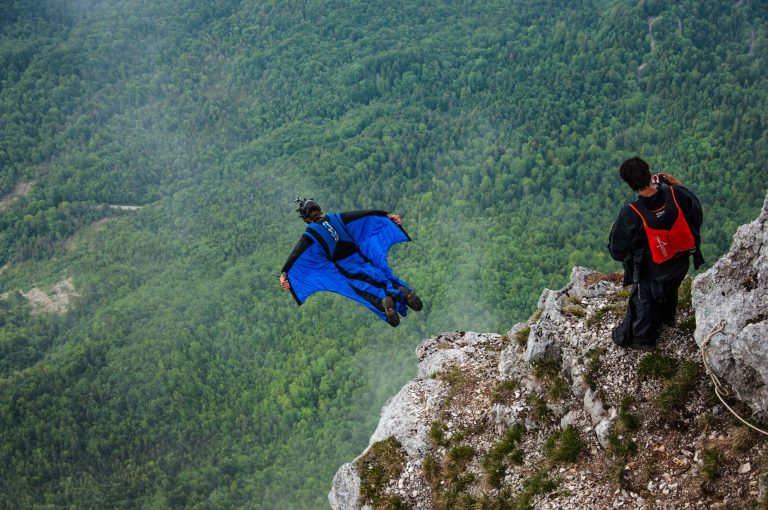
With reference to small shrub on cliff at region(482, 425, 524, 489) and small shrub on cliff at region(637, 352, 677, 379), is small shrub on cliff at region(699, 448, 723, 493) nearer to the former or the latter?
small shrub on cliff at region(637, 352, 677, 379)

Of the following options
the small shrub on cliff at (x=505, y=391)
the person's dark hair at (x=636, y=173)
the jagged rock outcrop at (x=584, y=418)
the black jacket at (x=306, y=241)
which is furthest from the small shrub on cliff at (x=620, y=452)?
the black jacket at (x=306, y=241)

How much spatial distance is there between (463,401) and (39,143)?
199013 millimetres

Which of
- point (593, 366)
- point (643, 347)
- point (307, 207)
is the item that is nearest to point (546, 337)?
point (593, 366)

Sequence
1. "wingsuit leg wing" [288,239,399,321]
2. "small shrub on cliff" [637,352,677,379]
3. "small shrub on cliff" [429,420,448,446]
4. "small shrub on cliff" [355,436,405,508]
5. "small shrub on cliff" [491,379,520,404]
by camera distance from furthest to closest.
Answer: "wingsuit leg wing" [288,239,399,321]
"small shrub on cliff" [429,420,448,446]
"small shrub on cliff" [355,436,405,508]
"small shrub on cliff" [491,379,520,404]
"small shrub on cliff" [637,352,677,379]

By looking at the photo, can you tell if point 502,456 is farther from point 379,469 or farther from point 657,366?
point 657,366

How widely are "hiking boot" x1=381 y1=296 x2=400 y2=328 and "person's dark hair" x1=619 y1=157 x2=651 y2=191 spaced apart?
6.44 metres

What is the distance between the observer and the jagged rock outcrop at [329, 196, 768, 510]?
11445 mm

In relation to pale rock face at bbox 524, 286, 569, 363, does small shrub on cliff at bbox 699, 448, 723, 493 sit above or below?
above

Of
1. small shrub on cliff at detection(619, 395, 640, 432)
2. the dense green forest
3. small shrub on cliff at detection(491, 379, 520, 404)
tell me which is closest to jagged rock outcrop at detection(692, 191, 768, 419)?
small shrub on cliff at detection(619, 395, 640, 432)

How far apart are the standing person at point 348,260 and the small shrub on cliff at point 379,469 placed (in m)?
2.82

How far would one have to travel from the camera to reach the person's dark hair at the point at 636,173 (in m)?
11.2

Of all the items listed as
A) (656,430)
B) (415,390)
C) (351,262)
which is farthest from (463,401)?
(656,430)

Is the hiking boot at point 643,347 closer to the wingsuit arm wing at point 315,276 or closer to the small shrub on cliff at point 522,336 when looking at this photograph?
the small shrub on cliff at point 522,336

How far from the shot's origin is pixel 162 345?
11706cm
